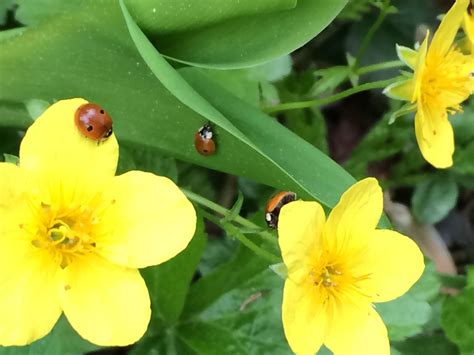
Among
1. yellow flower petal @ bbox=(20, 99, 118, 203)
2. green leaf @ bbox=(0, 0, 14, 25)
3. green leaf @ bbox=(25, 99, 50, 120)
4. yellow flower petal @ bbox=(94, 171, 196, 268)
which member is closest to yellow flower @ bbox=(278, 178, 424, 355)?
yellow flower petal @ bbox=(94, 171, 196, 268)

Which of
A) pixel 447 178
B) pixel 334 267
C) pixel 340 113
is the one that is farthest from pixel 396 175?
pixel 334 267

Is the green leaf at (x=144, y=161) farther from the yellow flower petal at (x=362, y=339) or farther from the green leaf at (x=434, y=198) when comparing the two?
the green leaf at (x=434, y=198)

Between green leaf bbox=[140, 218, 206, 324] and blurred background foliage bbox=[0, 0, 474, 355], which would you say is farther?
green leaf bbox=[140, 218, 206, 324]

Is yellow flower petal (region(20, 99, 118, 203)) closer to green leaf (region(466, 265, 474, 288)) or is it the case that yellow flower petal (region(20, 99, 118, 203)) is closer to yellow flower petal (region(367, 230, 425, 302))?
yellow flower petal (region(367, 230, 425, 302))

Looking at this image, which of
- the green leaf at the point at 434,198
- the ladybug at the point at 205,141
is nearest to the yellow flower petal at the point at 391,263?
the ladybug at the point at 205,141

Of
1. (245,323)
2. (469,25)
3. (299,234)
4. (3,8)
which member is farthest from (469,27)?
(3,8)

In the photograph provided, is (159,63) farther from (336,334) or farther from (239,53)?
(336,334)

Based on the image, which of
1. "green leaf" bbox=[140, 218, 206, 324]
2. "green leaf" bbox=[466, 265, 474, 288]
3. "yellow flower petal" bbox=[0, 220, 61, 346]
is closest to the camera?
"yellow flower petal" bbox=[0, 220, 61, 346]
